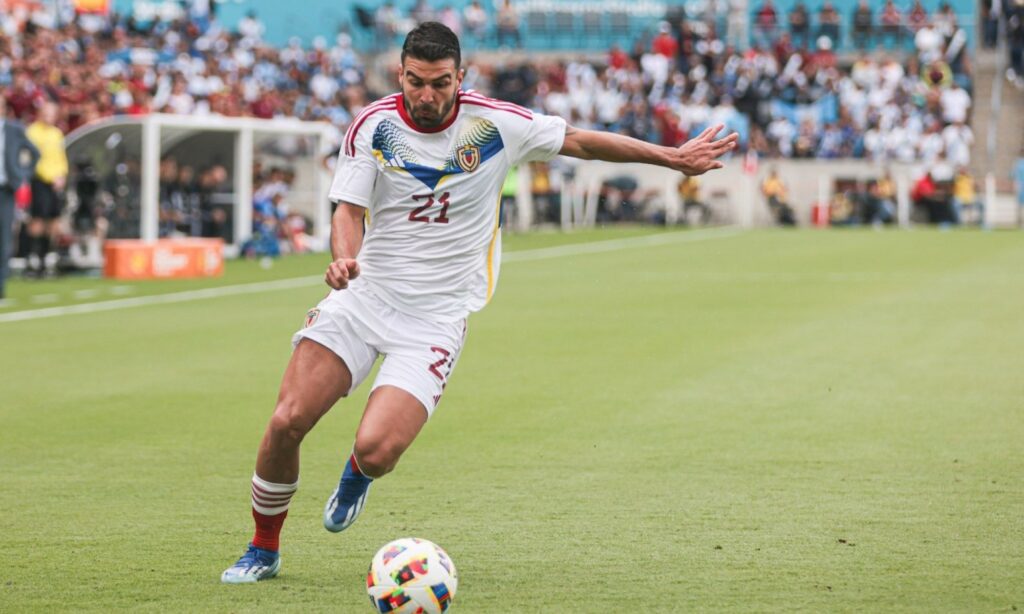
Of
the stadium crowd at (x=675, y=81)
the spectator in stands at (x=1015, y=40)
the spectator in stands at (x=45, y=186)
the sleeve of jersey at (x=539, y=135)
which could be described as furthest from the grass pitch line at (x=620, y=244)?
the sleeve of jersey at (x=539, y=135)

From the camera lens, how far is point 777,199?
4191 centimetres

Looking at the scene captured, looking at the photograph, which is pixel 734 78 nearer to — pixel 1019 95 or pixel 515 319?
pixel 1019 95

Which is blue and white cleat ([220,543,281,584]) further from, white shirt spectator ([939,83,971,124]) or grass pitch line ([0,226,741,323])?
white shirt spectator ([939,83,971,124])

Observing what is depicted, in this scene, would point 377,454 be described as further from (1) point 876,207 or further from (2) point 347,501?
(1) point 876,207

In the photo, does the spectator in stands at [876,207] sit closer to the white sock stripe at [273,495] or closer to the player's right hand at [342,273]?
the white sock stripe at [273,495]

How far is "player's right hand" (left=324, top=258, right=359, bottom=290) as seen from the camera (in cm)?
573

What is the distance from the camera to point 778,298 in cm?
1952

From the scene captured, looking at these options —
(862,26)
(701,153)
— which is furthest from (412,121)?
(862,26)

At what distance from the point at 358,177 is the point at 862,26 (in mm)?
42450

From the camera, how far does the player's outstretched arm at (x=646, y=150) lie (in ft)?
20.6

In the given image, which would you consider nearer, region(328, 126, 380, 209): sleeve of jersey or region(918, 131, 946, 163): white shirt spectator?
region(328, 126, 380, 209): sleeve of jersey

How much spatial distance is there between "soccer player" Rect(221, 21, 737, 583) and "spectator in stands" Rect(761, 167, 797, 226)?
3567 centimetres

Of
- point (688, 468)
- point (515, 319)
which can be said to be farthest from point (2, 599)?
point (515, 319)

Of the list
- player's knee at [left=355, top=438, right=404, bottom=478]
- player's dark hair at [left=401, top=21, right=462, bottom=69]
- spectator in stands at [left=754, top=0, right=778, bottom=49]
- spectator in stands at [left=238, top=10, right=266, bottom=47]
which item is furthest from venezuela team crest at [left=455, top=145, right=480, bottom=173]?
spectator in stands at [left=754, top=0, right=778, bottom=49]
